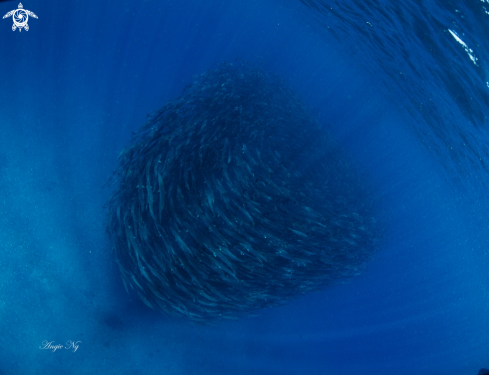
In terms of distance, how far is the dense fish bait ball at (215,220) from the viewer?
4.79 metres

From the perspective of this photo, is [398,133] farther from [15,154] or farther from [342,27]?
[15,154]

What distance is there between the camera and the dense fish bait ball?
479cm

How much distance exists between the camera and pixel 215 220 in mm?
4773
